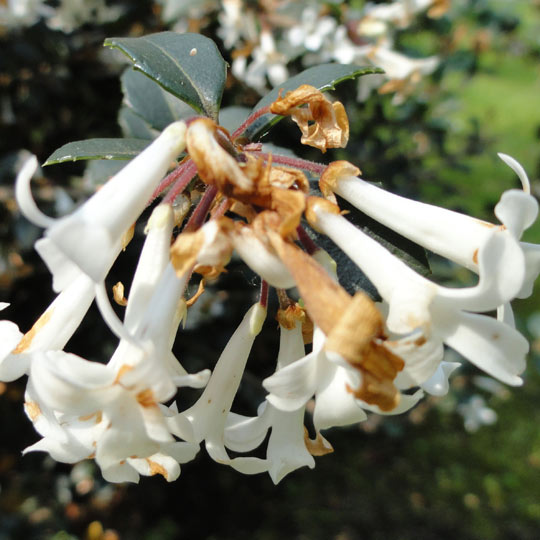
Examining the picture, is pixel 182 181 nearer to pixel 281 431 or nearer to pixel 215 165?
pixel 215 165

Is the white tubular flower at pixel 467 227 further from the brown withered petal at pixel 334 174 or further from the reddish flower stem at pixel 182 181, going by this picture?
the reddish flower stem at pixel 182 181

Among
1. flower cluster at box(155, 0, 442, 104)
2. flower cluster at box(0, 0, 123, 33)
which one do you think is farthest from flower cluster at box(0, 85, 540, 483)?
flower cluster at box(0, 0, 123, 33)

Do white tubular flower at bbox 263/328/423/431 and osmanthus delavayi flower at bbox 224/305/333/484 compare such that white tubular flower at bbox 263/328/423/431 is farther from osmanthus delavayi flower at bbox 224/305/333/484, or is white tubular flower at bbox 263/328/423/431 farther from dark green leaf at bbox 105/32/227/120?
dark green leaf at bbox 105/32/227/120

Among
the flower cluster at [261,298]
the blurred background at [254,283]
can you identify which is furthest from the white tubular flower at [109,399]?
the blurred background at [254,283]

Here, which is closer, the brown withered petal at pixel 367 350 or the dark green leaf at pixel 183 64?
the brown withered petal at pixel 367 350

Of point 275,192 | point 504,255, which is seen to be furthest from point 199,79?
point 504,255

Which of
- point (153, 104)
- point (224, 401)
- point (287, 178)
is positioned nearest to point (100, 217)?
point (287, 178)
